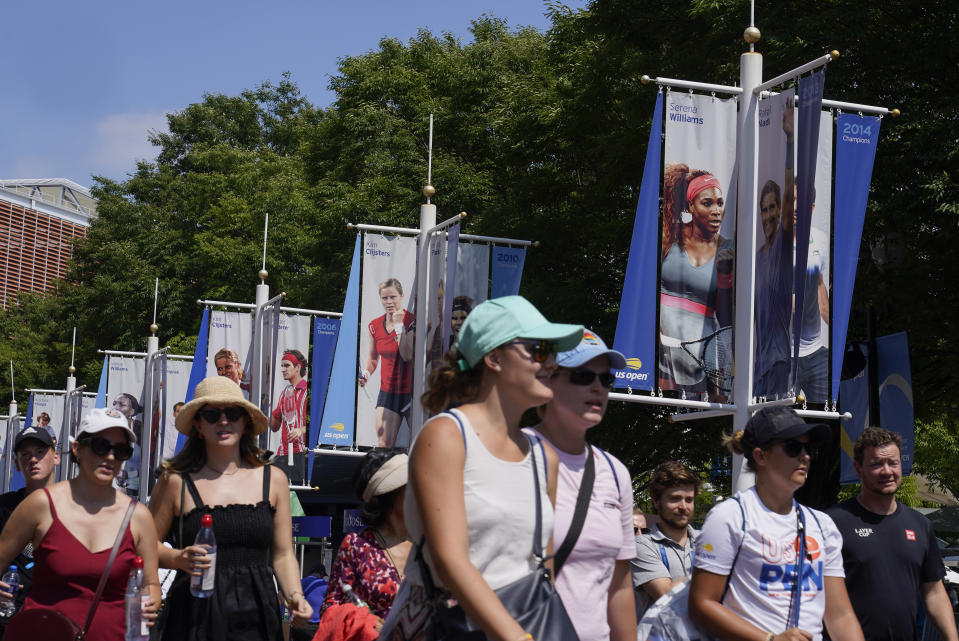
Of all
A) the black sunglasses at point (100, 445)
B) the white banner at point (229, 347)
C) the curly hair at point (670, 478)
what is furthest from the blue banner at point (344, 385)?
the black sunglasses at point (100, 445)

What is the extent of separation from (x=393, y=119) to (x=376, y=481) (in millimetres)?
34133

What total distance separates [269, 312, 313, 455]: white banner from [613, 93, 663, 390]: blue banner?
43.4 feet

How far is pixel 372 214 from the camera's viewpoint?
35875 millimetres

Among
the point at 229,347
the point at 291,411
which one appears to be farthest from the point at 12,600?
the point at 229,347

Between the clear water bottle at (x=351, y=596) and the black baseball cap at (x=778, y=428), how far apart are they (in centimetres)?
170

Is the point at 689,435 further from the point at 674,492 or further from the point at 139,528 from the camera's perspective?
the point at 139,528

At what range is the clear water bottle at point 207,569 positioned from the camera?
5.60 meters

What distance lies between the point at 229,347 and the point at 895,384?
53.6 feet

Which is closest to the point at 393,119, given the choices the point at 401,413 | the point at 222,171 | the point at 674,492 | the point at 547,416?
the point at 222,171

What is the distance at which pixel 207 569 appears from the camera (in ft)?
18.3

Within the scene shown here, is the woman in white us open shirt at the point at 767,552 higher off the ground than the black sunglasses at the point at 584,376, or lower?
lower

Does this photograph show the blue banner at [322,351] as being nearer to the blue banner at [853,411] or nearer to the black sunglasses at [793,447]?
the blue banner at [853,411]

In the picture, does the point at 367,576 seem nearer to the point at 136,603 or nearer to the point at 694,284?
the point at 136,603

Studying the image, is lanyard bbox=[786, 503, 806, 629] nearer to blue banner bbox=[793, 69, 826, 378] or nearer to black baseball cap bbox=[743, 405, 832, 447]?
black baseball cap bbox=[743, 405, 832, 447]
